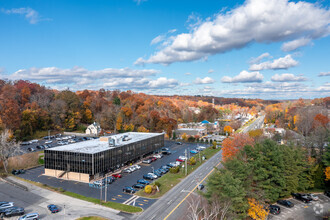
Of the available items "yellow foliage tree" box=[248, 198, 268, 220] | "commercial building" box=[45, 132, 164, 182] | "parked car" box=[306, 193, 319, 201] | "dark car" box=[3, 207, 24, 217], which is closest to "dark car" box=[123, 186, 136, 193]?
"commercial building" box=[45, 132, 164, 182]

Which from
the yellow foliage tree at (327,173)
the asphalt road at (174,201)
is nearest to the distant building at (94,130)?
the asphalt road at (174,201)

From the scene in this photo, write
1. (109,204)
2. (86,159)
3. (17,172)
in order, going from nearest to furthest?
(109,204) → (86,159) → (17,172)

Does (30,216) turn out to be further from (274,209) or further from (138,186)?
(274,209)

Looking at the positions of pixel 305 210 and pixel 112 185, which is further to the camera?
pixel 112 185

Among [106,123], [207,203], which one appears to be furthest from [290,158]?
[106,123]

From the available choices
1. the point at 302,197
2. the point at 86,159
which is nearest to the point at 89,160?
the point at 86,159

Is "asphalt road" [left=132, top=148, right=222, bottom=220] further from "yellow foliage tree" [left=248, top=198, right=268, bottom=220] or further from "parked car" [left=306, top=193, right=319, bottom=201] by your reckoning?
"parked car" [left=306, top=193, right=319, bottom=201]
